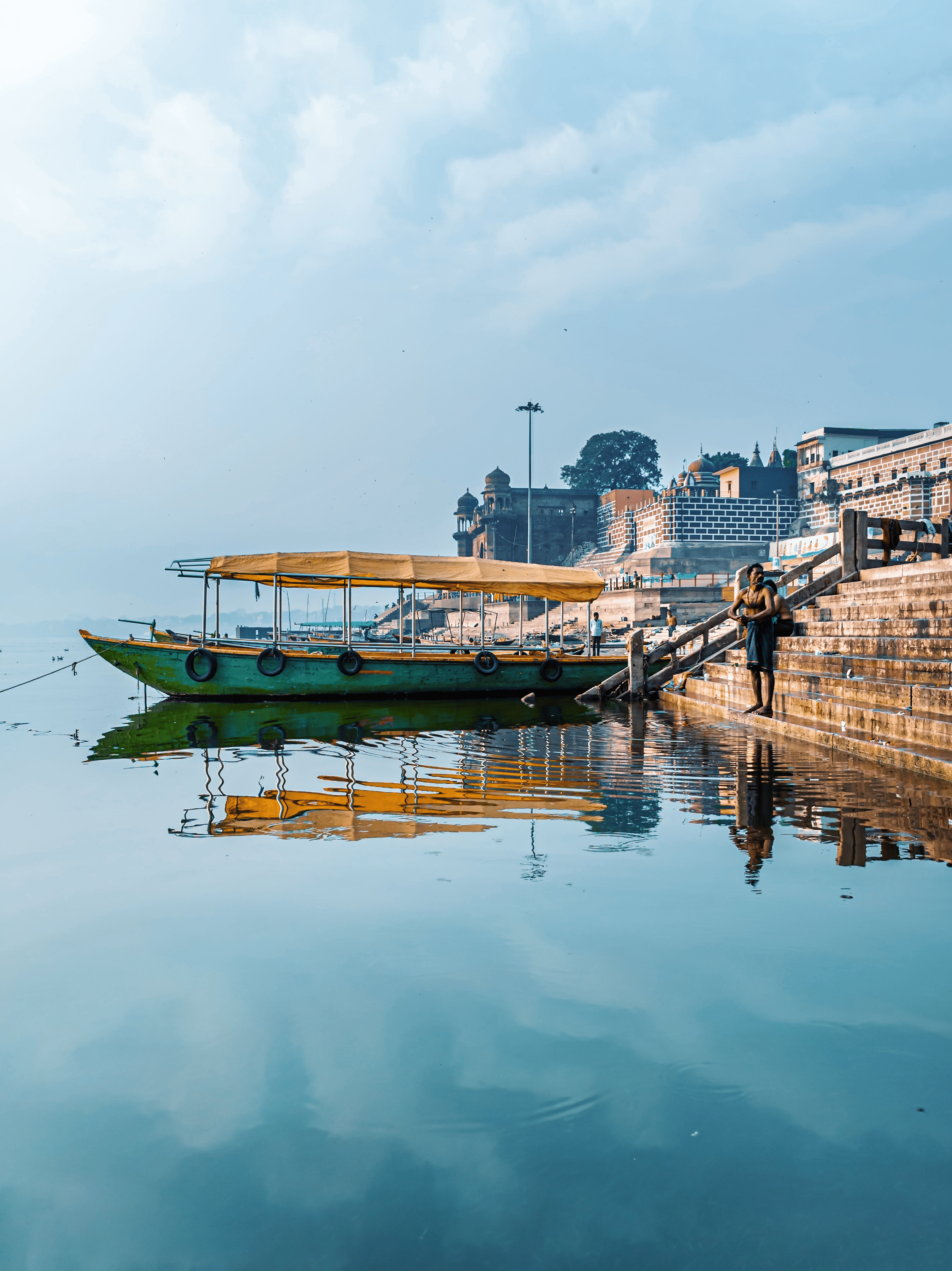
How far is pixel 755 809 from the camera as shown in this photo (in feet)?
20.7

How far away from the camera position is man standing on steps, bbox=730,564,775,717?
436 inches

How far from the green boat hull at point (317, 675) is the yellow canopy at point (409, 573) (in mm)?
1562

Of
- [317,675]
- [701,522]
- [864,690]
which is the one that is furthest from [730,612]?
[701,522]

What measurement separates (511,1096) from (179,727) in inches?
502

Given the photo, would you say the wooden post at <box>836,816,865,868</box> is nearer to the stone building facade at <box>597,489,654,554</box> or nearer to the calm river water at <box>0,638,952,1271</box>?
the calm river water at <box>0,638,952,1271</box>

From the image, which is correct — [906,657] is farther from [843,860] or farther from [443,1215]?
[443,1215]

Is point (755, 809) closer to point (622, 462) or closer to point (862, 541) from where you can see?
point (862, 541)

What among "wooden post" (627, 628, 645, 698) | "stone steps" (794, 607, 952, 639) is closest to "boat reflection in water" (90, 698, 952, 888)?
"stone steps" (794, 607, 952, 639)

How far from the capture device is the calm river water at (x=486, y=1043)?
2.09 metres

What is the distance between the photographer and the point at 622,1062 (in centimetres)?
274

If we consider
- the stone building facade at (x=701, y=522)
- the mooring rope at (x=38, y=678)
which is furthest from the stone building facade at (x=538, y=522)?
the mooring rope at (x=38, y=678)

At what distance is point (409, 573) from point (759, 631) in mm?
9131

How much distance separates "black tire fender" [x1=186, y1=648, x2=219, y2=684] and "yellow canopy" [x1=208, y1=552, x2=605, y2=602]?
1.85 metres

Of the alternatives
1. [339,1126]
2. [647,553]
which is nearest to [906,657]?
[339,1126]
